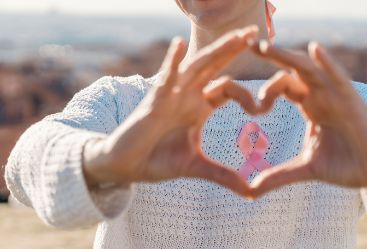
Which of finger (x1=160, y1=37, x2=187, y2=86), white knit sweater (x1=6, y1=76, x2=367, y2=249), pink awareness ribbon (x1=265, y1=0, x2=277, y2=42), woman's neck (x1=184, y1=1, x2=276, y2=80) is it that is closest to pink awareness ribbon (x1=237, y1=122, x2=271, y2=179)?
white knit sweater (x1=6, y1=76, x2=367, y2=249)

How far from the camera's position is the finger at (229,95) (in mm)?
1317

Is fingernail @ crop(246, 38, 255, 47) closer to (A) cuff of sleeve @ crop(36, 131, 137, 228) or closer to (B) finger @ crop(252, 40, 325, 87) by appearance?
(B) finger @ crop(252, 40, 325, 87)

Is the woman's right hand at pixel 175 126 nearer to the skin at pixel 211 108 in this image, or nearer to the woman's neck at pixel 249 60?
the skin at pixel 211 108

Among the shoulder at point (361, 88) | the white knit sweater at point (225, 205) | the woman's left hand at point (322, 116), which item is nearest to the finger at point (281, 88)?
the woman's left hand at point (322, 116)

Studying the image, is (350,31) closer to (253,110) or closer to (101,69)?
(101,69)

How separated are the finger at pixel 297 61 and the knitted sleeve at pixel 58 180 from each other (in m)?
0.30

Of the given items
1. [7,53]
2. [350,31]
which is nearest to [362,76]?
[350,31]

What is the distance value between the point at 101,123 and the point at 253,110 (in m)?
0.50

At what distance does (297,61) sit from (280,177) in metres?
0.17

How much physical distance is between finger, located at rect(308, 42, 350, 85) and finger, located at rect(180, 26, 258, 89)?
93 mm

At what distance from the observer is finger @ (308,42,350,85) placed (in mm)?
1260

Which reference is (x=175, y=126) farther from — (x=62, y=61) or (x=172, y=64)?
(x=62, y=61)

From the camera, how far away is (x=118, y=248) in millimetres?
1886

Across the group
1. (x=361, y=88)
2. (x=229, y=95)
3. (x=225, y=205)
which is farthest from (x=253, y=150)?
(x=229, y=95)
